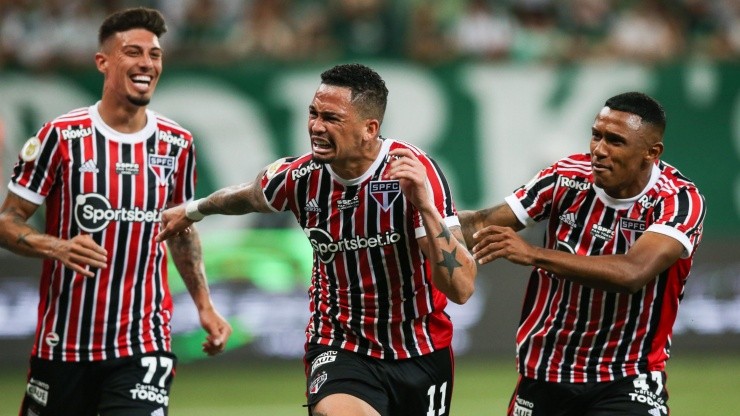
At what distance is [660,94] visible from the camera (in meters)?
12.9

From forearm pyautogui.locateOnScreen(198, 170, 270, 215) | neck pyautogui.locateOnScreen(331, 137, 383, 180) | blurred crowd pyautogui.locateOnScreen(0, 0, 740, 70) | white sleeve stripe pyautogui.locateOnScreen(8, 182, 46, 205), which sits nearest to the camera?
neck pyautogui.locateOnScreen(331, 137, 383, 180)

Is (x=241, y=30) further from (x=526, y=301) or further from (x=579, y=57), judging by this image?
(x=526, y=301)

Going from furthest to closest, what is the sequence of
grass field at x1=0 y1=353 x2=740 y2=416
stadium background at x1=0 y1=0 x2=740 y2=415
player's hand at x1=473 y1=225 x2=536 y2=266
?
stadium background at x1=0 y1=0 x2=740 y2=415
grass field at x1=0 y1=353 x2=740 y2=416
player's hand at x1=473 y1=225 x2=536 y2=266

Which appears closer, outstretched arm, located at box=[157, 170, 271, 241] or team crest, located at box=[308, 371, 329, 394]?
team crest, located at box=[308, 371, 329, 394]

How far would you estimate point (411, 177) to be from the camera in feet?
17.5

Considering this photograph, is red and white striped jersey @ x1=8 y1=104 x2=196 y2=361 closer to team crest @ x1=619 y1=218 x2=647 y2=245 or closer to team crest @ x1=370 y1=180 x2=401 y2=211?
team crest @ x1=370 y1=180 x2=401 y2=211

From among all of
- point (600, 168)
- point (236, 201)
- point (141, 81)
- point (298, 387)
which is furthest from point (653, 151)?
point (298, 387)

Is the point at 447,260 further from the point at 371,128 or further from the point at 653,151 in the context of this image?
the point at 653,151

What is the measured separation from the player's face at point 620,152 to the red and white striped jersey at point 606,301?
0.35 ft

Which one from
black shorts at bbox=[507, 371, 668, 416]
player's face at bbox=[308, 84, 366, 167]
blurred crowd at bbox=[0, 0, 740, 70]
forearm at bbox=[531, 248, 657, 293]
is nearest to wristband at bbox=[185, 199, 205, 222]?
player's face at bbox=[308, 84, 366, 167]

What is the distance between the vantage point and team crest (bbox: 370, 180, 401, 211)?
5.83 meters

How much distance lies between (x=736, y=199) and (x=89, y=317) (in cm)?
867

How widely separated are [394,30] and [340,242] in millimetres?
7740

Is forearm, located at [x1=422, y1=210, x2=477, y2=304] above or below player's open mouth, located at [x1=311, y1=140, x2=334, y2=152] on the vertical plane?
below
